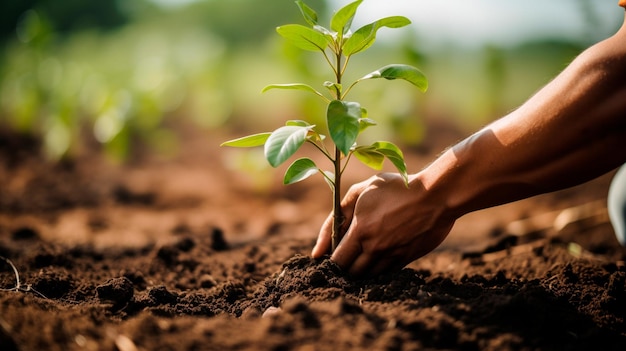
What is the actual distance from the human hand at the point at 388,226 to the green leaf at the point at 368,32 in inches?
18.0

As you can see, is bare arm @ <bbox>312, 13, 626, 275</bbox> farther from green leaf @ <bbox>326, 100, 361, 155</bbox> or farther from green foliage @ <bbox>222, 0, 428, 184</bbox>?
green leaf @ <bbox>326, 100, 361, 155</bbox>

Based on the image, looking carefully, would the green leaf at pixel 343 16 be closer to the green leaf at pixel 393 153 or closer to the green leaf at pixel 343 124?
the green leaf at pixel 343 124

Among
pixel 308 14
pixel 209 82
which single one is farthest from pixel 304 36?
pixel 209 82

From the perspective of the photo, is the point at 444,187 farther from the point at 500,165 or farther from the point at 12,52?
the point at 12,52

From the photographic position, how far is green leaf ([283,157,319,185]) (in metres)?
1.57

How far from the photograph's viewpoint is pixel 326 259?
5.76 ft

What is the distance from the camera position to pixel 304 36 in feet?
5.26

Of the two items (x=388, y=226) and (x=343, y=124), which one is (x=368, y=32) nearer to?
(x=343, y=124)

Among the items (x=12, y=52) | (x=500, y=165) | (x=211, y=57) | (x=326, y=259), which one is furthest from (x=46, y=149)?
(x=500, y=165)

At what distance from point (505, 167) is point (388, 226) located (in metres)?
0.42

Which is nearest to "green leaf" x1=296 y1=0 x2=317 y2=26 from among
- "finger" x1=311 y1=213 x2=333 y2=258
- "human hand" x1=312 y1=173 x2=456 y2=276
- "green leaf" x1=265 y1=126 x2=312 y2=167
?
"green leaf" x1=265 y1=126 x2=312 y2=167

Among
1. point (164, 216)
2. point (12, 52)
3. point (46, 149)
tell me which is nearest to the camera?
point (164, 216)

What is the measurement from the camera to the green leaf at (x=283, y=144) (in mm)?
1356

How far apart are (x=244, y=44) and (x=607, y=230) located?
9.14 meters
